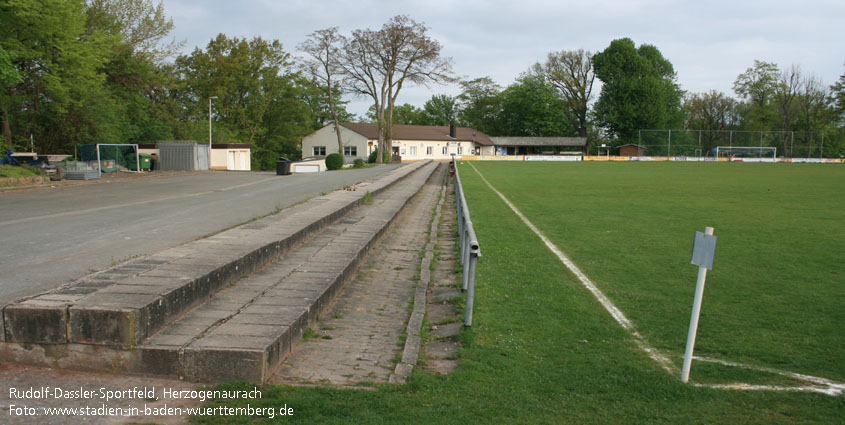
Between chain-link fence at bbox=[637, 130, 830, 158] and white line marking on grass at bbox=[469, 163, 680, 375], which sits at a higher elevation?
chain-link fence at bbox=[637, 130, 830, 158]

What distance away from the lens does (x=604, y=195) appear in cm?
2169

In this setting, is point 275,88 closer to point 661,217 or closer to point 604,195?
point 604,195

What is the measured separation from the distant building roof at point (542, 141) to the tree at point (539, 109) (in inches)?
158

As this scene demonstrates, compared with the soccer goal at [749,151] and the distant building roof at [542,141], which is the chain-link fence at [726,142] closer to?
the soccer goal at [749,151]

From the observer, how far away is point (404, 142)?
83312 millimetres

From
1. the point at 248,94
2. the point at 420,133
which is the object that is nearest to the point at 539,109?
the point at 420,133

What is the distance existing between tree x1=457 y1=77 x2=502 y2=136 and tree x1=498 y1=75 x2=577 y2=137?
701cm

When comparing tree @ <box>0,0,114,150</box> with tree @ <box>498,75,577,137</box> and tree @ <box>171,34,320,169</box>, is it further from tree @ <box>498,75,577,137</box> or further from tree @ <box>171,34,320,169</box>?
tree @ <box>498,75,577,137</box>

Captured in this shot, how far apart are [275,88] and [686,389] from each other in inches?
2757

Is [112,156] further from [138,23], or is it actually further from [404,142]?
[404,142]

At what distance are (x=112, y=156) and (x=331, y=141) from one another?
4843 centimetres

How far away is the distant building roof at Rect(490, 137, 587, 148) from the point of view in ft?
310

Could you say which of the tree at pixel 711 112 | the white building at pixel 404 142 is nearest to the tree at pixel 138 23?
the white building at pixel 404 142

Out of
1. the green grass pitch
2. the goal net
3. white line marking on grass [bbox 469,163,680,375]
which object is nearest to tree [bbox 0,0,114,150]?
the goal net
